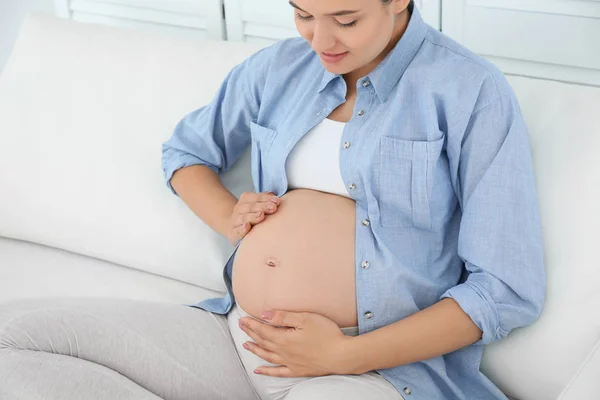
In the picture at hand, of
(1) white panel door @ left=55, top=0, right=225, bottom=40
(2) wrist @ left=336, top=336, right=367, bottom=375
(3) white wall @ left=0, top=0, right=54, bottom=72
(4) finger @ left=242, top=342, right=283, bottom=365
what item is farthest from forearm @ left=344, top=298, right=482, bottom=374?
(3) white wall @ left=0, top=0, right=54, bottom=72

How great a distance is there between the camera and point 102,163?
76.5 inches

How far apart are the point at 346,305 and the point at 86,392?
419 millimetres

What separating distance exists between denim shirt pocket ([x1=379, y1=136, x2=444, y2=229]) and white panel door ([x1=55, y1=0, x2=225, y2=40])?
1.06 m

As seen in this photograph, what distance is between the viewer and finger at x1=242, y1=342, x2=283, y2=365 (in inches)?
57.8

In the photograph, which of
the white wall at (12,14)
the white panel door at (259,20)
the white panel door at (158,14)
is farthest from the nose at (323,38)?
the white wall at (12,14)

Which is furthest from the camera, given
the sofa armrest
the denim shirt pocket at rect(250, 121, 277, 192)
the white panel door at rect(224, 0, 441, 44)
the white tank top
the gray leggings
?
the white panel door at rect(224, 0, 441, 44)

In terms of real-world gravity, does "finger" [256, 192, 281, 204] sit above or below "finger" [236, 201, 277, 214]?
above

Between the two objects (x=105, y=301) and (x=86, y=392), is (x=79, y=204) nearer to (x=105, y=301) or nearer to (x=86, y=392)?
(x=105, y=301)

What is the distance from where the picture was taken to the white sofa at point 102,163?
73.1 inches

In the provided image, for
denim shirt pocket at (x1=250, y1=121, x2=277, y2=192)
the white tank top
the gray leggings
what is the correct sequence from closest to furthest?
the gray leggings, the white tank top, denim shirt pocket at (x1=250, y1=121, x2=277, y2=192)

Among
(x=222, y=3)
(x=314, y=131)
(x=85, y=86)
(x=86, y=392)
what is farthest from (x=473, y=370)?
(x=222, y=3)

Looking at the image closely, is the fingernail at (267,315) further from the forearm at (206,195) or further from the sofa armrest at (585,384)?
the sofa armrest at (585,384)

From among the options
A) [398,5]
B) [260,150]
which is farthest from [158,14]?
[398,5]

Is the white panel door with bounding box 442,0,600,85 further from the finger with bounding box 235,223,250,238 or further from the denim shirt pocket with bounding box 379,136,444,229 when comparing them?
the finger with bounding box 235,223,250,238
